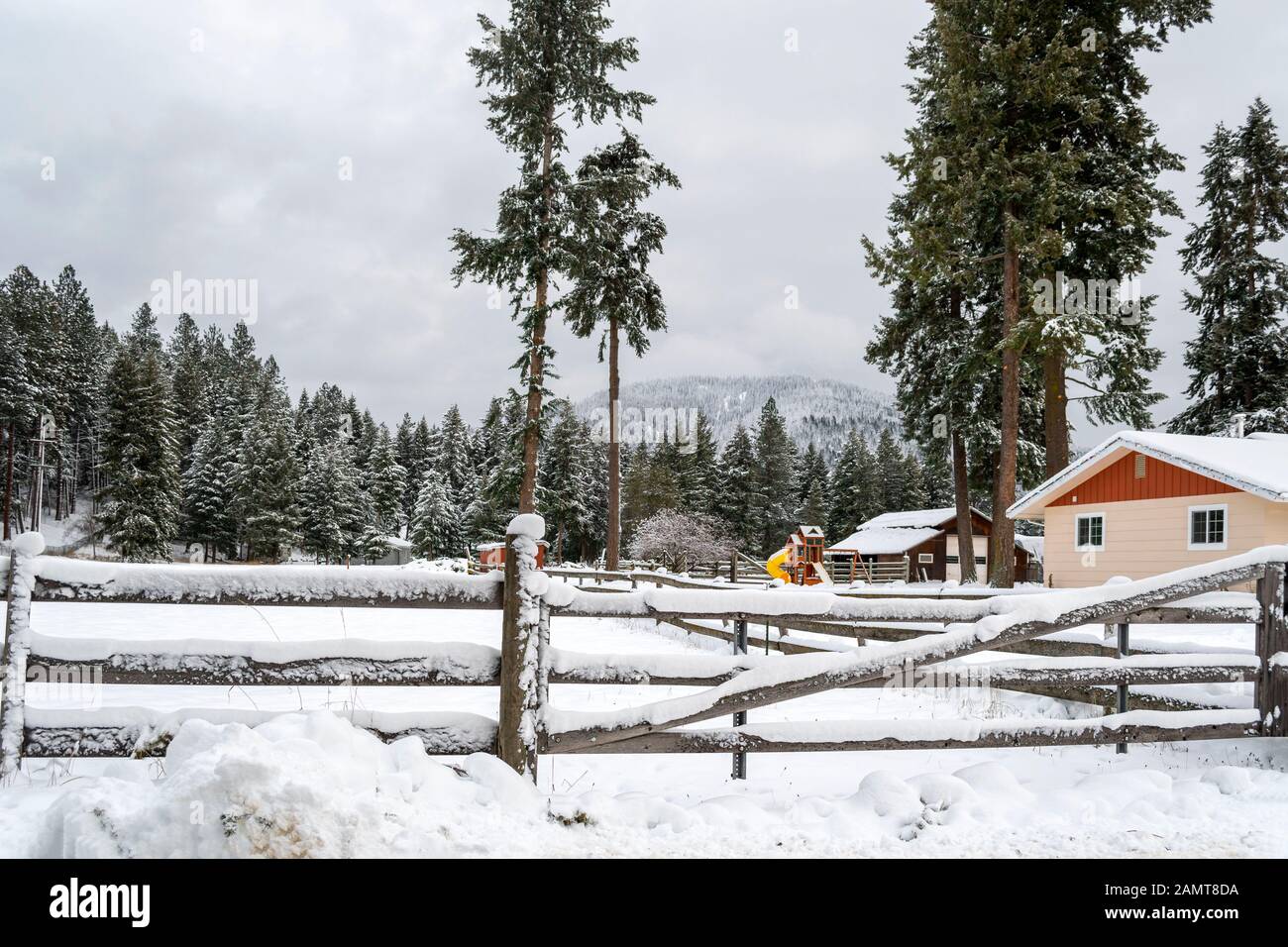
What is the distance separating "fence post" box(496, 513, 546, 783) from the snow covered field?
0.22 m

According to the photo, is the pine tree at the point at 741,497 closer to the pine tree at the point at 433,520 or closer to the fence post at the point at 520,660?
the pine tree at the point at 433,520

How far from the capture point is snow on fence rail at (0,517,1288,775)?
3.88 m

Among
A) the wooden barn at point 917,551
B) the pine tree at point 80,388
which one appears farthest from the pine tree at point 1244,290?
the pine tree at point 80,388

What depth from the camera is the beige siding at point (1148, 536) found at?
17844 millimetres

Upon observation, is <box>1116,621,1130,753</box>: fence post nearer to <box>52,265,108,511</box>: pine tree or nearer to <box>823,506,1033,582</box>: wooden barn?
<box>823,506,1033,582</box>: wooden barn

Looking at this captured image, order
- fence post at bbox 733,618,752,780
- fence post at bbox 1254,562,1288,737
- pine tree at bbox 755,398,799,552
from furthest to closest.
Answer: pine tree at bbox 755,398,799,552 → fence post at bbox 1254,562,1288,737 → fence post at bbox 733,618,752,780

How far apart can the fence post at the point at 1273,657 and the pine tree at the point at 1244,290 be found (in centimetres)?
3178

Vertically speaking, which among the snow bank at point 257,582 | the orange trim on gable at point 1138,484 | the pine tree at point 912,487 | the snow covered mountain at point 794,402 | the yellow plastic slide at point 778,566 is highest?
the snow covered mountain at point 794,402

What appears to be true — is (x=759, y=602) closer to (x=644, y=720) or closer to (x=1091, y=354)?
(x=644, y=720)

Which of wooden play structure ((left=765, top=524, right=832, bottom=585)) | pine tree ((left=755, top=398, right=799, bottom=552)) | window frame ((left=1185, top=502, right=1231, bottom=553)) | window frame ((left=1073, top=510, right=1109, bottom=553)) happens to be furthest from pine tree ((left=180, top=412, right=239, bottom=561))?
window frame ((left=1185, top=502, right=1231, bottom=553))

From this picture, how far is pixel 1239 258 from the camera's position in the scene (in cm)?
3116

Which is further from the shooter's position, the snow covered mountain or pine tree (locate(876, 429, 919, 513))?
the snow covered mountain

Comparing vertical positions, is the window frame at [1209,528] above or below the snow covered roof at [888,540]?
above
